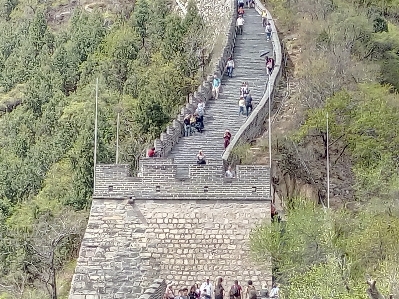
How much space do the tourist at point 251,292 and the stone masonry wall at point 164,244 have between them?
0.93 m

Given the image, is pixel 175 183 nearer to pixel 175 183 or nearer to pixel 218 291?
pixel 175 183

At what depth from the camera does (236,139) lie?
94.9ft

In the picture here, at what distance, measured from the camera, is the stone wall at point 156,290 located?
68.7 ft

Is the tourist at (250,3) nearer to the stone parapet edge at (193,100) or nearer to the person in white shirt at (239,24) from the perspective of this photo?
the stone parapet edge at (193,100)

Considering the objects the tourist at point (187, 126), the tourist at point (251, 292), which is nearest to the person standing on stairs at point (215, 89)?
the tourist at point (187, 126)

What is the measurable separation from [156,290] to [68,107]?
2588 cm

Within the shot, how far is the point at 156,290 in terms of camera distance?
70.4ft

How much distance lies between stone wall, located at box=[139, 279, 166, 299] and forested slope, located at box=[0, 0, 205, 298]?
7522mm

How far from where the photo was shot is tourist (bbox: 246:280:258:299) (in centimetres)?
2170

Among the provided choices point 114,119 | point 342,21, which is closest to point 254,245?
point 114,119

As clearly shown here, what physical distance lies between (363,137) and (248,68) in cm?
777

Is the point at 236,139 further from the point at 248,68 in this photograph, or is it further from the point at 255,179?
the point at 248,68

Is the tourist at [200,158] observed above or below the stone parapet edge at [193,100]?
below

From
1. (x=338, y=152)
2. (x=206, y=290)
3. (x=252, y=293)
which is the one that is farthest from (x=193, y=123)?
(x=252, y=293)
